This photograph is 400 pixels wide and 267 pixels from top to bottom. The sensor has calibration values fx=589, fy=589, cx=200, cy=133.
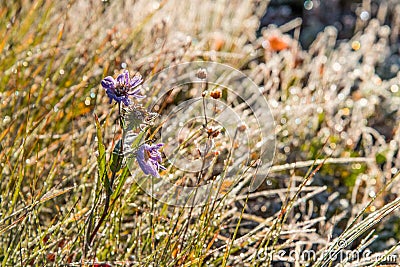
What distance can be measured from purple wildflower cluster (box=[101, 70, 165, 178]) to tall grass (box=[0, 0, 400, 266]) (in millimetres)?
98

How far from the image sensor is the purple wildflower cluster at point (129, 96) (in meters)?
1.19

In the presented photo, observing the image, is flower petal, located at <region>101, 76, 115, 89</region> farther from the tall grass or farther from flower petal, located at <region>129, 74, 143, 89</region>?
the tall grass

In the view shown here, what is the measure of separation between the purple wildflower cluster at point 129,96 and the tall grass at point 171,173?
0.32 ft

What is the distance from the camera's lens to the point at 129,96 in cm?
121

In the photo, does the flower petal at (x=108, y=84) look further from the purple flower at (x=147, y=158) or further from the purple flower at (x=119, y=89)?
the purple flower at (x=147, y=158)

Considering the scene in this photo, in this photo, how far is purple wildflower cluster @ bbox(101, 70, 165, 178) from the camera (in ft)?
3.92

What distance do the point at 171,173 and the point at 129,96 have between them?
0.58 m

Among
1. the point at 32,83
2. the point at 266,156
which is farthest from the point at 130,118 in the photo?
the point at 32,83

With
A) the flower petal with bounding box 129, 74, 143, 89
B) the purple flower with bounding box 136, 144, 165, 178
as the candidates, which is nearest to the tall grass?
the purple flower with bounding box 136, 144, 165, 178

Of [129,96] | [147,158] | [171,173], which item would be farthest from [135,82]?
[171,173]

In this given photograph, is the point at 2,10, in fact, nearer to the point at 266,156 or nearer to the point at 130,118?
the point at 266,156

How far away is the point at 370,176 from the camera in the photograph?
7.61 feet

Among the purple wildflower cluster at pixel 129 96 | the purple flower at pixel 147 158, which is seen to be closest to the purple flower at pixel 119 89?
the purple wildflower cluster at pixel 129 96

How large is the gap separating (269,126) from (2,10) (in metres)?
1.29
